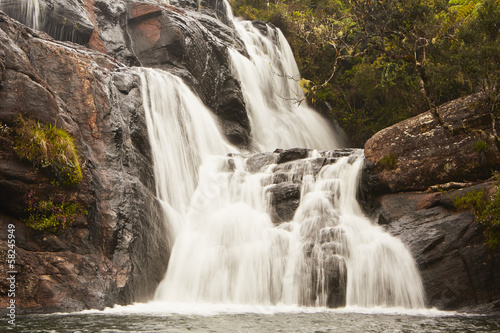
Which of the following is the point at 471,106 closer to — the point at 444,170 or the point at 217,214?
the point at 444,170

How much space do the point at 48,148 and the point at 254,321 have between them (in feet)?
19.0

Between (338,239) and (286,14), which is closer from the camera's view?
(338,239)

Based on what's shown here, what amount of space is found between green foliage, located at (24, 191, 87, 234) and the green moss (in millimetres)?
8328

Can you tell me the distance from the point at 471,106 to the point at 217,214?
302 inches

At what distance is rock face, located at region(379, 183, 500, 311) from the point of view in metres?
8.17

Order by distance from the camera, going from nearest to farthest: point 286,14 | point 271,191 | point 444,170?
Result: point 444,170 < point 271,191 < point 286,14

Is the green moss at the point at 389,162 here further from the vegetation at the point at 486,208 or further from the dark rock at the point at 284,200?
the dark rock at the point at 284,200

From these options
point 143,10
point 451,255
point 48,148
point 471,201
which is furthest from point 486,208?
point 143,10

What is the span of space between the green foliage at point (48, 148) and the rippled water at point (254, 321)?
3147mm

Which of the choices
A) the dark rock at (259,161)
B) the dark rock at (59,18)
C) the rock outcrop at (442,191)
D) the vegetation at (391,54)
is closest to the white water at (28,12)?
the dark rock at (59,18)

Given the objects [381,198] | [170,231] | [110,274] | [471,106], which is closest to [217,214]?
[170,231]

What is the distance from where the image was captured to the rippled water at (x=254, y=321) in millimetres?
6047

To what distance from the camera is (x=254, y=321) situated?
6871 millimetres

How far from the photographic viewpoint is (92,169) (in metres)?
9.93
